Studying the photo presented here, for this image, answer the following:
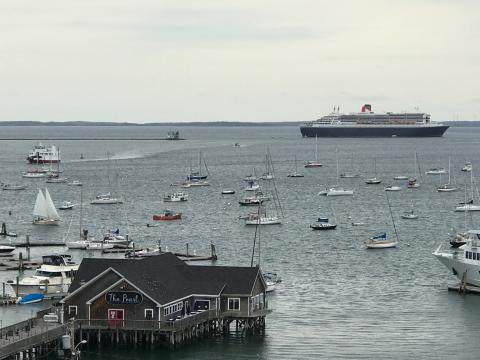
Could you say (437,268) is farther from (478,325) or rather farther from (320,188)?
(320,188)

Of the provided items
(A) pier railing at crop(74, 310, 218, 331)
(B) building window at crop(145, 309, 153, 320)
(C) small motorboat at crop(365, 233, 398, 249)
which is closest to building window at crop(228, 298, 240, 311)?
(A) pier railing at crop(74, 310, 218, 331)

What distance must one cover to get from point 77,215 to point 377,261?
46.2 metres

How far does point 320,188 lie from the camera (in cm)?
16325

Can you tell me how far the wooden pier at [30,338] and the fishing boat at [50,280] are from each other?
11089 millimetres

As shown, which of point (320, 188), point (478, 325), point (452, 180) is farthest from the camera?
point (452, 180)

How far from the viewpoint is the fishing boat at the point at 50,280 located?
68.4m

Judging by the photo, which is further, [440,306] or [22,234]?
[22,234]

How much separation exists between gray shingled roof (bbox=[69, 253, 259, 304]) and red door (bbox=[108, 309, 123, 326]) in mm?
1553

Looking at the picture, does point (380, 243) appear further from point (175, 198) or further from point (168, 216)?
point (175, 198)

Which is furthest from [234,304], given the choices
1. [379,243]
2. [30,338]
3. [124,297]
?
[379,243]

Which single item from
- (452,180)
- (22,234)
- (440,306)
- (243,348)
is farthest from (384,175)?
(243,348)

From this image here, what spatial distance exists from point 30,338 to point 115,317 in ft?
17.3

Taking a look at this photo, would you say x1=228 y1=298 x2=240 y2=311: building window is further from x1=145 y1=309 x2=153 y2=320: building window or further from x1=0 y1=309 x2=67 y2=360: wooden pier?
x1=0 y1=309 x2=67 y2=360: wooden pier

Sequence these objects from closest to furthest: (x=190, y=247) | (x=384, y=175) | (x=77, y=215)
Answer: (x=190, y=247)
(x=77, y=215)
(x=384, y=175)
